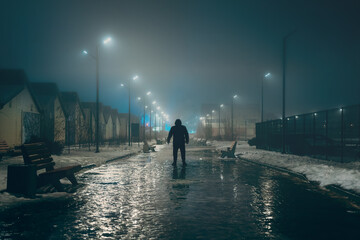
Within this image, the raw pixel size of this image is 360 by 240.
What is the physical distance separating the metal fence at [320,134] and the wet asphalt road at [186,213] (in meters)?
8.61

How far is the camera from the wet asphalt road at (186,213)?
6.38 meters

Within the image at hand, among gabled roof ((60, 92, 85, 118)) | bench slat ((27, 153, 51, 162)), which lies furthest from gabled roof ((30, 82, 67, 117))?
bench slat ((27, 153, 51, 162))

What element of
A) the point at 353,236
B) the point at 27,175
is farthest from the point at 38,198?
the point at 353,236

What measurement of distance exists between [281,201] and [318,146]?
1891 centimetres

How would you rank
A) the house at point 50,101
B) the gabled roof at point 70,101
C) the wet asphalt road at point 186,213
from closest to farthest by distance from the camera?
the wet asphalt road at point 186,213, the house at point 50,101, the gabled roof at point 70,101

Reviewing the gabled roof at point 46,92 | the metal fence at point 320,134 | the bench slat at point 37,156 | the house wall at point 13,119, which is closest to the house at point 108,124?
the gabled roof at point 46,92

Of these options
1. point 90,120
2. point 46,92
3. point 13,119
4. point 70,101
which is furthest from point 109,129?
point 13,119

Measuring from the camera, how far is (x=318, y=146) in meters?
26.8

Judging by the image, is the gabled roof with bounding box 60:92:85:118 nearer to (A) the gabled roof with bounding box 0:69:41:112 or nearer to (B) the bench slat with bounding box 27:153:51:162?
(A) the gabled roof with bounding box 0:69:41:112

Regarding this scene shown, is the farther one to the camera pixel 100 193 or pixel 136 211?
pixel 100 193

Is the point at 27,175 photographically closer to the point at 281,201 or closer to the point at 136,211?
the point at 136,211

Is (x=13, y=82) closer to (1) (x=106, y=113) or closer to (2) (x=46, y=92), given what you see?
(2) (x=46, y=92)

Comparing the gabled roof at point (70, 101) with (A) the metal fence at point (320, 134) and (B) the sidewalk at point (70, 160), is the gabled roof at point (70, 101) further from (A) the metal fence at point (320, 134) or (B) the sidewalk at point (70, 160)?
(B) the sidewalk at point (70, 160)

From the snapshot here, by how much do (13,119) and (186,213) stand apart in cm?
3139
